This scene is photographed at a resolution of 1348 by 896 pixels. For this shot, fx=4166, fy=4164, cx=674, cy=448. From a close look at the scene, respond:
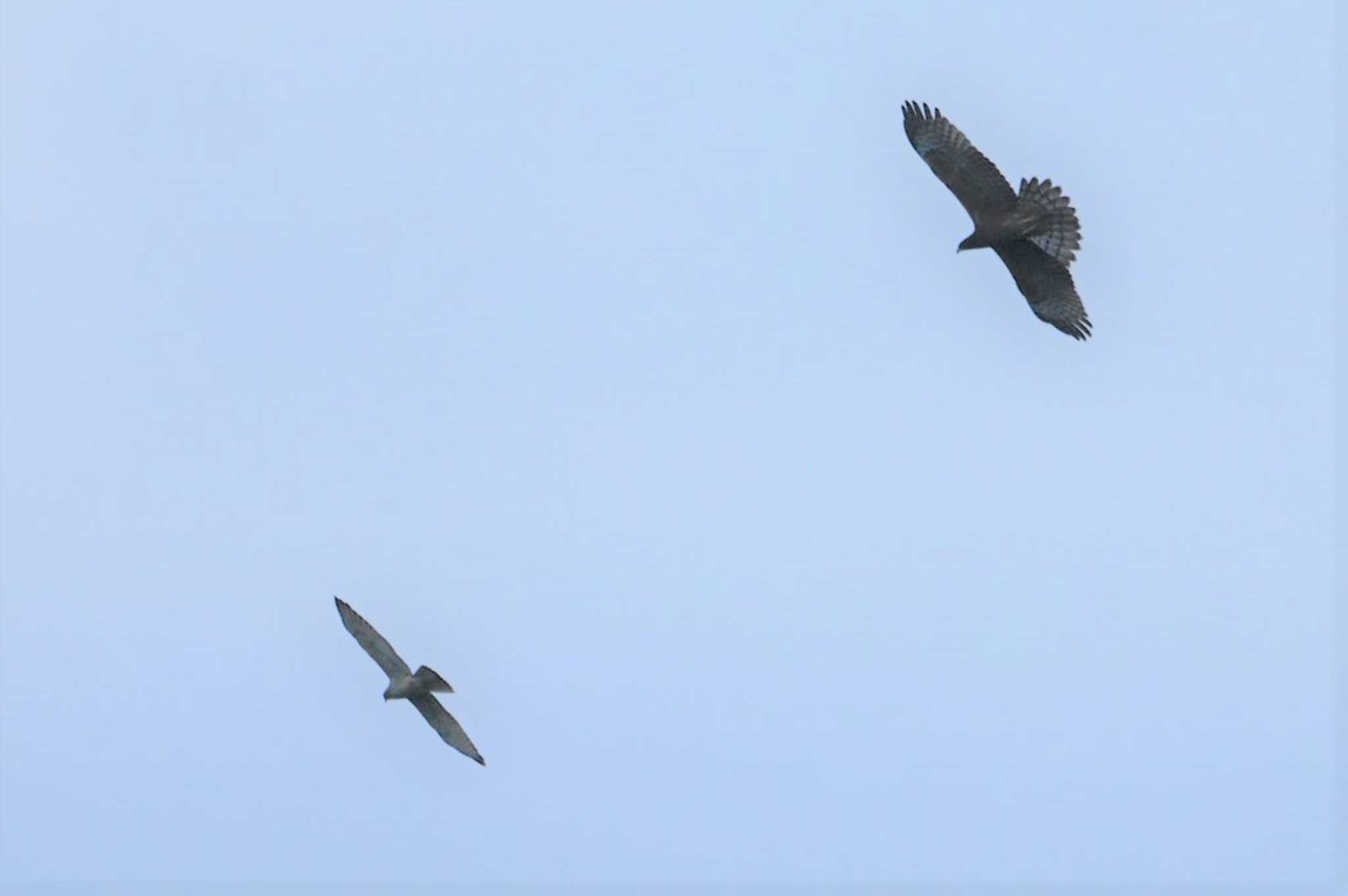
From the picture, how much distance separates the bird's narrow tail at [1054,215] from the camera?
156ft

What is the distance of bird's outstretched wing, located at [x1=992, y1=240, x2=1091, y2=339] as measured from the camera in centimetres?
4853

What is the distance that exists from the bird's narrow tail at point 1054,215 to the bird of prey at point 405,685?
9.06 meters

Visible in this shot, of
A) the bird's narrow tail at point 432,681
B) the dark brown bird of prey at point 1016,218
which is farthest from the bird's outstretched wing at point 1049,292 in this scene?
the bird's narrow tail at point 432,681

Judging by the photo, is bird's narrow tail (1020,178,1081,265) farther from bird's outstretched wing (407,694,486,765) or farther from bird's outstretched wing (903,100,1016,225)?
bird's outstretched wing (407,694,486,765)

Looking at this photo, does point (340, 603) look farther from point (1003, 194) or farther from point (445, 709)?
point (1003, 194)

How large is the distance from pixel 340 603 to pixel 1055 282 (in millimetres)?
9288

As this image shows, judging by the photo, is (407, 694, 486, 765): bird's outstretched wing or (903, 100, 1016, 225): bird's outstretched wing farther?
(407, 694, 486, 765): bird's outstretched wing

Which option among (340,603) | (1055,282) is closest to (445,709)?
(340,603)

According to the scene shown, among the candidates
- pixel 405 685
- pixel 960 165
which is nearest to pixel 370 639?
pixel 405 685

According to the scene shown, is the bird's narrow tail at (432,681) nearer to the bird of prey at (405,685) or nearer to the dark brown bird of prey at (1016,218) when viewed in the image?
the bird of prey at (405,685)

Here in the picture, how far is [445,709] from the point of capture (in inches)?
1966

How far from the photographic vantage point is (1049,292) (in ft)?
160

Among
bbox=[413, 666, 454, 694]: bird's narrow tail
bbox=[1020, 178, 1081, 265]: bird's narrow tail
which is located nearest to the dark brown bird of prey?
bbox=[1020, 178, 1081, 265]: bird's narrow tail

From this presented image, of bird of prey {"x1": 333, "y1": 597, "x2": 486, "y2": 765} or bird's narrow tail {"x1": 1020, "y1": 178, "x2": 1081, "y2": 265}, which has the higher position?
bird's narrow tail {"x1": 1020, "y1": 178, "x2": 1081, "y2": 265}
